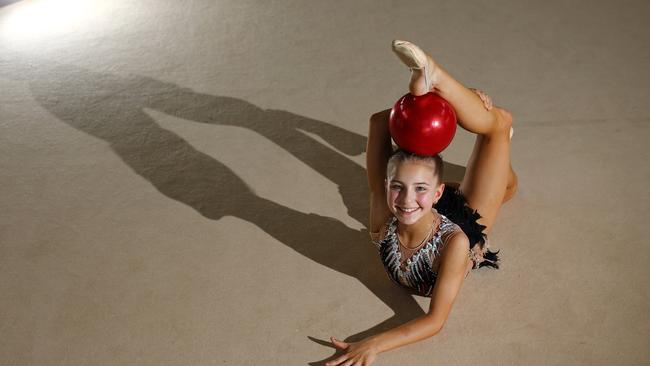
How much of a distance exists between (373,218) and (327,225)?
0.82 ft

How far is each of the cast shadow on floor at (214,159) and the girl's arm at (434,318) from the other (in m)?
0.09

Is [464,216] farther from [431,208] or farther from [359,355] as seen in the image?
[359,355]

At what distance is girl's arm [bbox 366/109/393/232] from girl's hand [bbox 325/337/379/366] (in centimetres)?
30

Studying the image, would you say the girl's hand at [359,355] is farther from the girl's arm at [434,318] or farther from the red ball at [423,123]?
the red ball at [423,123]

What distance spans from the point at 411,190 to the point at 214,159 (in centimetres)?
87

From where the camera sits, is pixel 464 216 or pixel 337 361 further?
pixel 464 216

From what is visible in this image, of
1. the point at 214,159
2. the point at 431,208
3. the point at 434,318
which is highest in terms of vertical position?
the point at 214,159

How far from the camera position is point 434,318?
168 cm

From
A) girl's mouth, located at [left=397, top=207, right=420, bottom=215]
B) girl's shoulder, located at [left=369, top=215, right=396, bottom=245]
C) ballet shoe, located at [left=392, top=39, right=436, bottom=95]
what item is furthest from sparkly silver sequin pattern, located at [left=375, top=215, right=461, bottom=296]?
ballet shoe, located at [left=392, top=39, right=436, bottom=95]

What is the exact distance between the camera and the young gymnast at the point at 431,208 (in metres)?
1.60

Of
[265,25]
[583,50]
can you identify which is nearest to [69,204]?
[265,25]

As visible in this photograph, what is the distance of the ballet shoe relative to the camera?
4.80 ft

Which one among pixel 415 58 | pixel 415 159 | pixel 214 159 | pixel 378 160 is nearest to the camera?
pixel 415 58

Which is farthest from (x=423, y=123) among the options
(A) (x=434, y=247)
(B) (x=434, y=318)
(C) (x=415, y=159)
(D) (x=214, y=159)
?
(D) (x=214, y=159)
